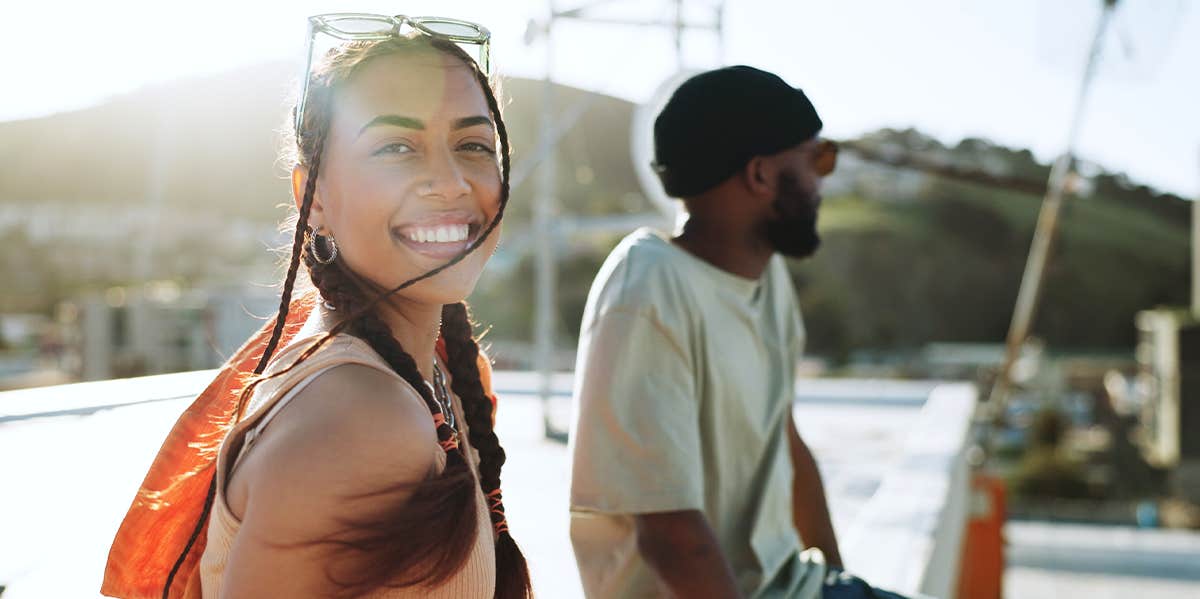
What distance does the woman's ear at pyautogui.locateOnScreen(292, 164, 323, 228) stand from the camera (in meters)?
1.31

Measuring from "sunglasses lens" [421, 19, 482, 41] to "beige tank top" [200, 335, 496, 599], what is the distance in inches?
15.2

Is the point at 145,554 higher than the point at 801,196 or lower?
lower

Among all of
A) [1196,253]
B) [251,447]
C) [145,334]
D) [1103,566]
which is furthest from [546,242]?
[1196,253]

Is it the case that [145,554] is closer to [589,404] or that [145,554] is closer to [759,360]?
[589,404]

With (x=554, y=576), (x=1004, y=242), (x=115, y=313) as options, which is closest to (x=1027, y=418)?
(x=115, y=313)

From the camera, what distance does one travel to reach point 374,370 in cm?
113

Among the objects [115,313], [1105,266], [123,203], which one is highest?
[115,313]

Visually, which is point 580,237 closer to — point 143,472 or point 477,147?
point 143,472

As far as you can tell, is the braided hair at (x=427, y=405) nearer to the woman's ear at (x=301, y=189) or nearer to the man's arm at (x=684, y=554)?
the woman's ear at (x=301, y=189)

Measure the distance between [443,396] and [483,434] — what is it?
0.26 feet

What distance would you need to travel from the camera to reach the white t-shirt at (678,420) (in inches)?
75.8

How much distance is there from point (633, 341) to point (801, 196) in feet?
1.98

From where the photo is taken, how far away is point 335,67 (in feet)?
4.16

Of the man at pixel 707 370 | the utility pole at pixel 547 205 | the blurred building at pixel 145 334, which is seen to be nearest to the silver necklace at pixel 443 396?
the man at pixel 707 370
